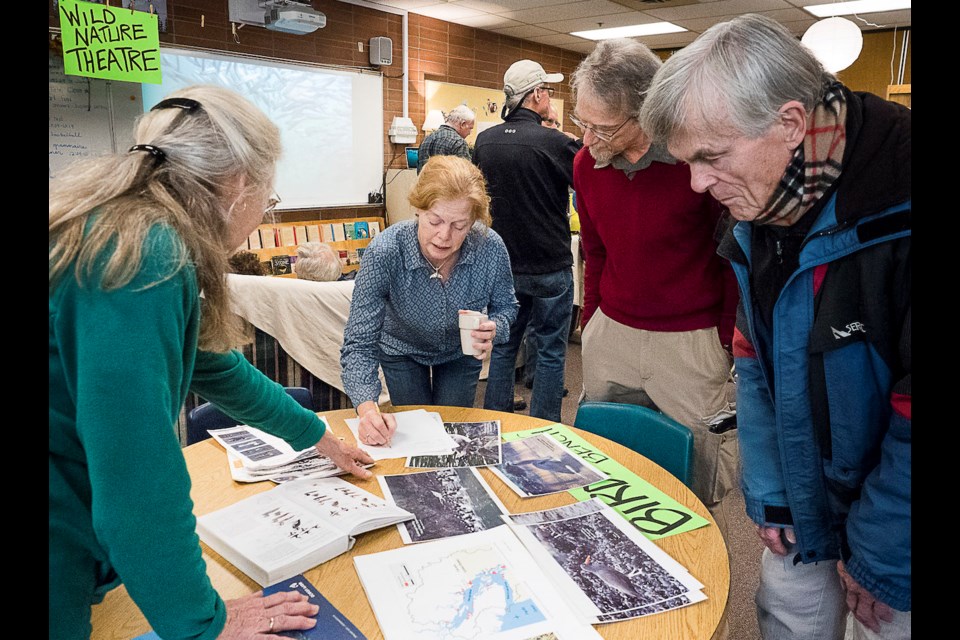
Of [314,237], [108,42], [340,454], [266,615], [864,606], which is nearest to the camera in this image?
[266,615]

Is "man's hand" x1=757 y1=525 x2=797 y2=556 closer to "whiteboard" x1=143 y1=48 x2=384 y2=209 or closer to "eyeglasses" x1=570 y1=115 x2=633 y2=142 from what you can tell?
"eyeglasses" x1=570 y1=115 x2=633 y2=142

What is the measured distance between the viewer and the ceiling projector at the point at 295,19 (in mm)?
4500

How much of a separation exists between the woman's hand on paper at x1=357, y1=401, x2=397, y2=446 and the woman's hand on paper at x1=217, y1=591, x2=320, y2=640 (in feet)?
2.06

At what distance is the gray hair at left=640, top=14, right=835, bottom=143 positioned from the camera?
0.99 metres

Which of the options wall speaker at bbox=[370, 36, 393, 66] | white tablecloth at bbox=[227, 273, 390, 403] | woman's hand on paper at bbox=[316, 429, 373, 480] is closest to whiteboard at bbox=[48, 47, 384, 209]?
wall speaker at bbox=[370, 36, 393, 66]

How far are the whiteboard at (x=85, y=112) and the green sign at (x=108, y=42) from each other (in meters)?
1.63

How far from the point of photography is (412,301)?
198cm

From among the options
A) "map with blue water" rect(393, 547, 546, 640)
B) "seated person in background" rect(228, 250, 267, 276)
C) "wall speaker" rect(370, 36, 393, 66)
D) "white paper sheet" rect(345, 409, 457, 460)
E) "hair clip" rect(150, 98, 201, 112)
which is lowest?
"map with blue water" rect(393, 547, 546, 640)

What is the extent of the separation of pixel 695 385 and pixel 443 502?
2.88 feet

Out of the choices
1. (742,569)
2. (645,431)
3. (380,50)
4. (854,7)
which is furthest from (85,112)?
(854,7)

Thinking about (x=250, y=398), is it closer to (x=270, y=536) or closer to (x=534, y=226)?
(x=270, y=536)
